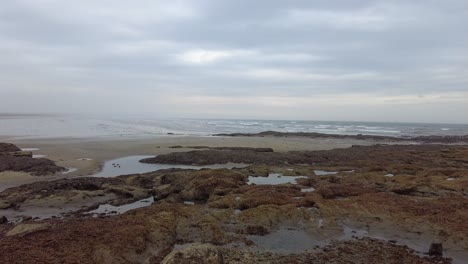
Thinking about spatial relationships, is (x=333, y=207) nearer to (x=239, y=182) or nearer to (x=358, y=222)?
(x=358, y=222)

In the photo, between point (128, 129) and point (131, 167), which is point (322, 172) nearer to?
point (131, 167)

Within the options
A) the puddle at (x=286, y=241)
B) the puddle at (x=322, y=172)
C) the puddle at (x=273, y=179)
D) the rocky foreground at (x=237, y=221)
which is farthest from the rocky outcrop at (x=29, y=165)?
the puddle at (x=322, y=172)

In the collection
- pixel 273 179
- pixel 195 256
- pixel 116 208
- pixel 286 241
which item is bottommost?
pixel 116 208

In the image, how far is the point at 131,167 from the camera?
2284cm

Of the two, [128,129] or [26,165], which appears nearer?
[26,165]

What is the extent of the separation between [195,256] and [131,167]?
1756 centimetres

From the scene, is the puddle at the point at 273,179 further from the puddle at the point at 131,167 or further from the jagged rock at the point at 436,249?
the jagged rock at the point at 436,249

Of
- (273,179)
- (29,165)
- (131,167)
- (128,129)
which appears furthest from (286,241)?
(128,129)

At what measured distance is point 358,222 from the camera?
35.5 ft

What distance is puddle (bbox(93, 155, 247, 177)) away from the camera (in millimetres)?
20884

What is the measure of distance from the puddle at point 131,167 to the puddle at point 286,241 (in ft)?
41.7

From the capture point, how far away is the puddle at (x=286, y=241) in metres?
8.83

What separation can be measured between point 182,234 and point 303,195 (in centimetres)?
588

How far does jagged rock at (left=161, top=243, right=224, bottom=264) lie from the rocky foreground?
2cm
